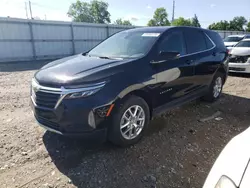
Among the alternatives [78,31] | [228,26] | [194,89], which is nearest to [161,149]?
[194,89]

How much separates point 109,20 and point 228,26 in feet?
110

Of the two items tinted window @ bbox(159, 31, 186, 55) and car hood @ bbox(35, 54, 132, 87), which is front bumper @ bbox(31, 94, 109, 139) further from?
tinted window @ bbox(159, 31, 186, 55)

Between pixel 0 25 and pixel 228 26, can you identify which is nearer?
pixel 0 25

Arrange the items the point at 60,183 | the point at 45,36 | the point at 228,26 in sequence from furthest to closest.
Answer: the point at 228,26 < the point at 45,36 < the point at 60,183

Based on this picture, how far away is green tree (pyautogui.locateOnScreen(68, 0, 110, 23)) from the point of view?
65.4 metres

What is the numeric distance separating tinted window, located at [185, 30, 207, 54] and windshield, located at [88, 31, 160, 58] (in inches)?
35.9

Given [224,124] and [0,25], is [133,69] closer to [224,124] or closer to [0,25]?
[224,124]

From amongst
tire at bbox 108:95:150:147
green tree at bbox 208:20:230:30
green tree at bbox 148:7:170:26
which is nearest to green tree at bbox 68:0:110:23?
green tree at bbox 148:7:170:26

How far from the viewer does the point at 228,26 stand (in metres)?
55.5

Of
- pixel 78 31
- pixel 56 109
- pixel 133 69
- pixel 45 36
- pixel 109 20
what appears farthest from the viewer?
pixel 109 20

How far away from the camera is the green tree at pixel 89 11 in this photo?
65375 mm

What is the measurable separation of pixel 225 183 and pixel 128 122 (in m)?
1.97

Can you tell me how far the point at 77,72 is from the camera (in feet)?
9.68

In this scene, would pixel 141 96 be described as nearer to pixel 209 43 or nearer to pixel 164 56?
pixel 164 56
